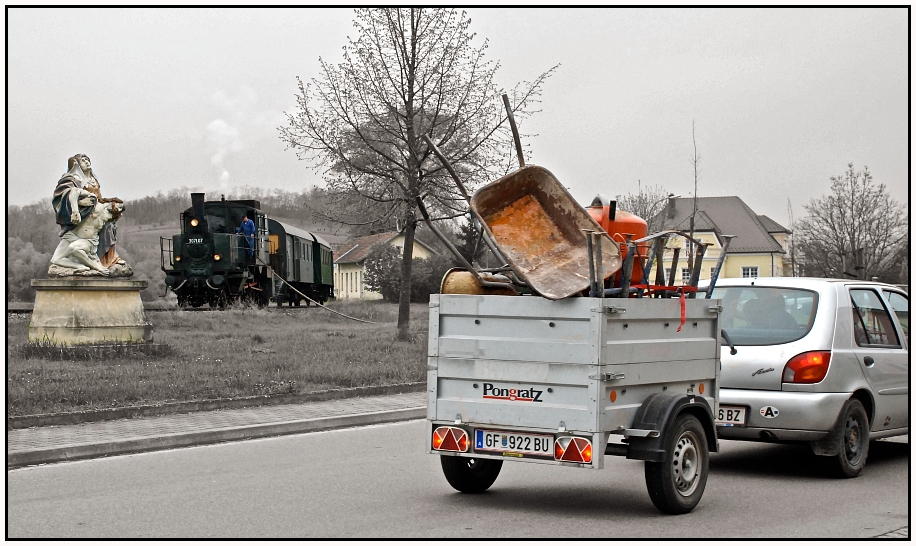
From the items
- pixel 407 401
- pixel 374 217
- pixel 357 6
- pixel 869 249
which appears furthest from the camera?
pixel 869 249

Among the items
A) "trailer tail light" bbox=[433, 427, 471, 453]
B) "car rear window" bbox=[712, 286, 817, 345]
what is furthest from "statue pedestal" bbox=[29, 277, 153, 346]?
"car rear window" bbox=[712, 286, 817, 345]

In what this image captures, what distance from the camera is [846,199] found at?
40656 mm

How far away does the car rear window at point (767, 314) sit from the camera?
29.5 ft

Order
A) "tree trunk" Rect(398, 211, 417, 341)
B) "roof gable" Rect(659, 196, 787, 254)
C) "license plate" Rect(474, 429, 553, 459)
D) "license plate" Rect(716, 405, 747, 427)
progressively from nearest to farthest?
"license plate" Rect(474, 429, 553, 459) → "license plate" Rect(716, 405, 747, 427) → "tree trunk" Rect(398, 211, 417, 341) → "roof gable" Rect(659, 196, 787, 254)

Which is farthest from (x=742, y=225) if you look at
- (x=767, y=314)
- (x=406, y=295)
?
(x=767, y=314)

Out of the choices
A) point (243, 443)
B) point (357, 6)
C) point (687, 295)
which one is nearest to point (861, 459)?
point (687, 295)

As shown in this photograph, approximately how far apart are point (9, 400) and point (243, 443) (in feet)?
10.4

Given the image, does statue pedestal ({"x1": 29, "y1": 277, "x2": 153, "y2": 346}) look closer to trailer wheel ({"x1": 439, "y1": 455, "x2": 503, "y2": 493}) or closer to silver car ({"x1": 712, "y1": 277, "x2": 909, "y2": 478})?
trailer wheel ({"x1": 439, "y1": 455, "x2": 503, "y2": 493})

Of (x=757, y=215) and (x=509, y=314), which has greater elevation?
(x=757, y=215)

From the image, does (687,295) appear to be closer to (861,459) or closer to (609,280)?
(609,280)

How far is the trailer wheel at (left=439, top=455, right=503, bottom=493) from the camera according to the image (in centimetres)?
793

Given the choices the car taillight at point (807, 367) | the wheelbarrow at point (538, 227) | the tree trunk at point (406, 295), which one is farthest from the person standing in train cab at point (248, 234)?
the wheelbarrow at point (538, 227)

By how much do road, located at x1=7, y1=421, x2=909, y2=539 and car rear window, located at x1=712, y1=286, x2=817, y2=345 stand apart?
122 centimetres

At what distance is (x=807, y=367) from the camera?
342 inches
